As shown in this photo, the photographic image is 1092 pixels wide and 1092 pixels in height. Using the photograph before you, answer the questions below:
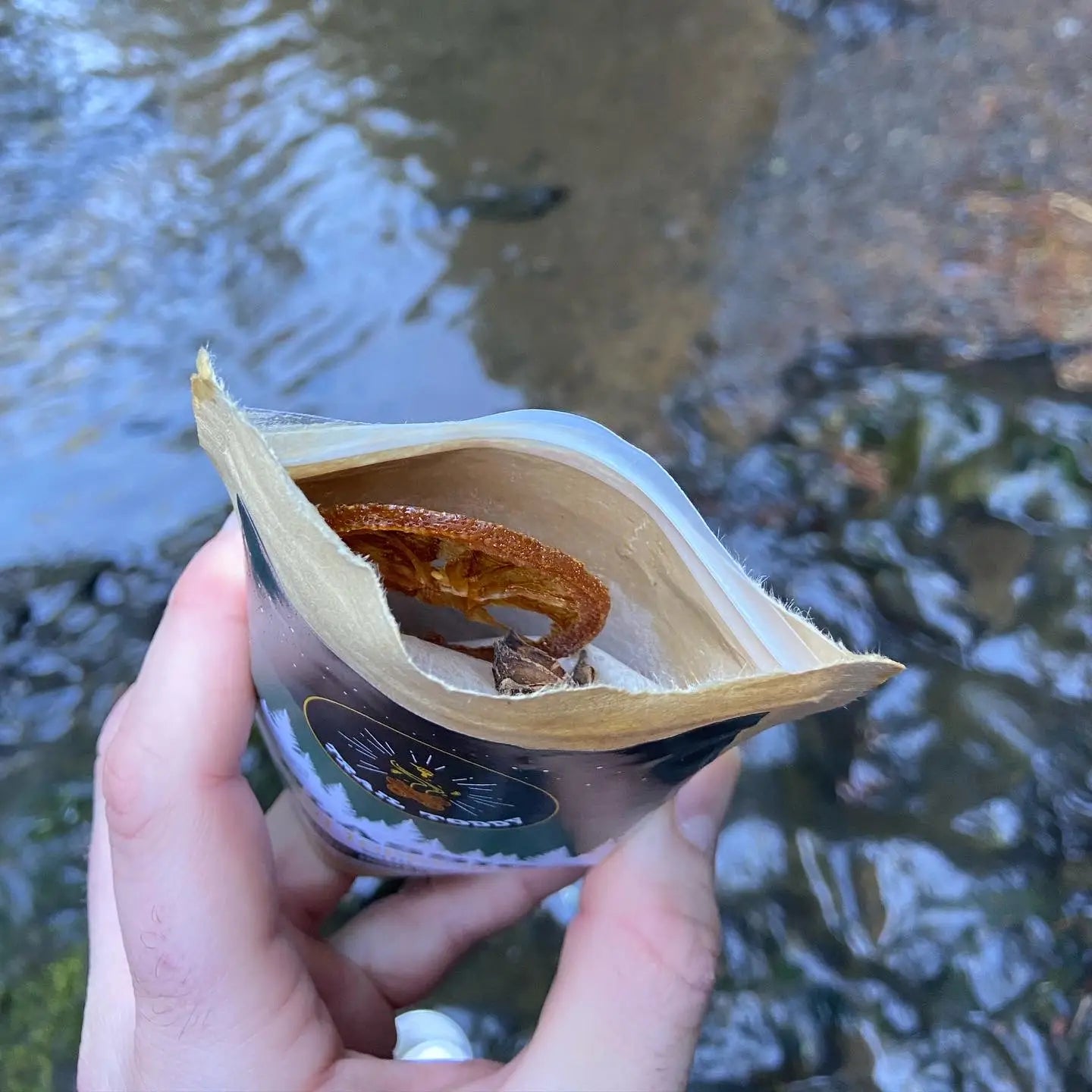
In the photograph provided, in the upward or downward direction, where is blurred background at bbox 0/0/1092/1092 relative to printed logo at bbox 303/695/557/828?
downward

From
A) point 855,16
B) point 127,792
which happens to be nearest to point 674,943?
point 127,792

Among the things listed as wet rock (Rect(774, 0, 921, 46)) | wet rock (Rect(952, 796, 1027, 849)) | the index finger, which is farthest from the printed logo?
wet rock (Rect(774, 0, 921, 46))

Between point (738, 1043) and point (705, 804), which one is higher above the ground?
point (705, 804)

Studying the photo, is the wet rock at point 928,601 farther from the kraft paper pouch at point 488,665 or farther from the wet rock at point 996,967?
the kraft paper pouch at point 488,665

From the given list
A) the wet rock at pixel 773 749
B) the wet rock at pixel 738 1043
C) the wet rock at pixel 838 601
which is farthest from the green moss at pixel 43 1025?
the wet rock at pixel 838 601

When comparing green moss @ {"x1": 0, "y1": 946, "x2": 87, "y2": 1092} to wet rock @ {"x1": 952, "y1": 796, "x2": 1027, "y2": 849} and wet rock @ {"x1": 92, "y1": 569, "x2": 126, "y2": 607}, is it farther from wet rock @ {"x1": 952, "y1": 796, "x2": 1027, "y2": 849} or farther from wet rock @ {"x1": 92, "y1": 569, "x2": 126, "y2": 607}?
wet rock @ {"x1": 952, "y1": 796, "x2": 1027, "y2": 849}

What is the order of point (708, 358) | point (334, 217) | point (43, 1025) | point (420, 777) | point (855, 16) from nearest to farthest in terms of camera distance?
point (420, 777), point (43, 1025), point (708, 358), point (334, 217), point (855, 16)

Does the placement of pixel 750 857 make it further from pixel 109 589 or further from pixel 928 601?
pixel 109 589
